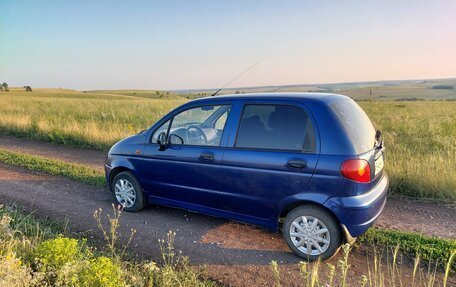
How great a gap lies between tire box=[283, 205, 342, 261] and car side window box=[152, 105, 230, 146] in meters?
1.35

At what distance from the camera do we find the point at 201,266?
12.3ft

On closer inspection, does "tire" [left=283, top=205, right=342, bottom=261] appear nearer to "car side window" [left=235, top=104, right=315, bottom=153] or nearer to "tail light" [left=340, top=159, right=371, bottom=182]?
"tail light" [left=340, top=159, right=371, bottom=182]

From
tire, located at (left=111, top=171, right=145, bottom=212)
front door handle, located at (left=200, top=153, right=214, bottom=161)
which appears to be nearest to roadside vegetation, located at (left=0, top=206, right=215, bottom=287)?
front door handle, located at (left=200, top=153, right=214, bottom=161)

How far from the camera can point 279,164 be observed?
3.82 m

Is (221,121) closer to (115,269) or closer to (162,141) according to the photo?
(162,141)

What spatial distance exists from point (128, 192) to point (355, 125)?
353 centimetres

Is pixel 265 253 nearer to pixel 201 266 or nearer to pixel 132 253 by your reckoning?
pixel 201 266

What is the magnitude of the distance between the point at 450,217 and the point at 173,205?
4045 mm

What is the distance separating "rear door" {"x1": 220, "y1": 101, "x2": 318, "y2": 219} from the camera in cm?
373

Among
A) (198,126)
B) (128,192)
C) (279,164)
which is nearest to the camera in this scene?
(279,164)

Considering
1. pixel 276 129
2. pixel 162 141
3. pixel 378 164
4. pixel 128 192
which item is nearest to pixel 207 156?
pixel 162 141

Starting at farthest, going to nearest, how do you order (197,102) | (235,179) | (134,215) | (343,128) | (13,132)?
(13,132) → (134,215) → (197,102) → (235,179) → (343,128)

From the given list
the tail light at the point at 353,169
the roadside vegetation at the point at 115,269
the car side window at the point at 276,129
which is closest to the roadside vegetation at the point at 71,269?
the roadside vegetation at the point at 115,269

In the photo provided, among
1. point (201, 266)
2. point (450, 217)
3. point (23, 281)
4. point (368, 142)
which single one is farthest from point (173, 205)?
point (450, 217)
